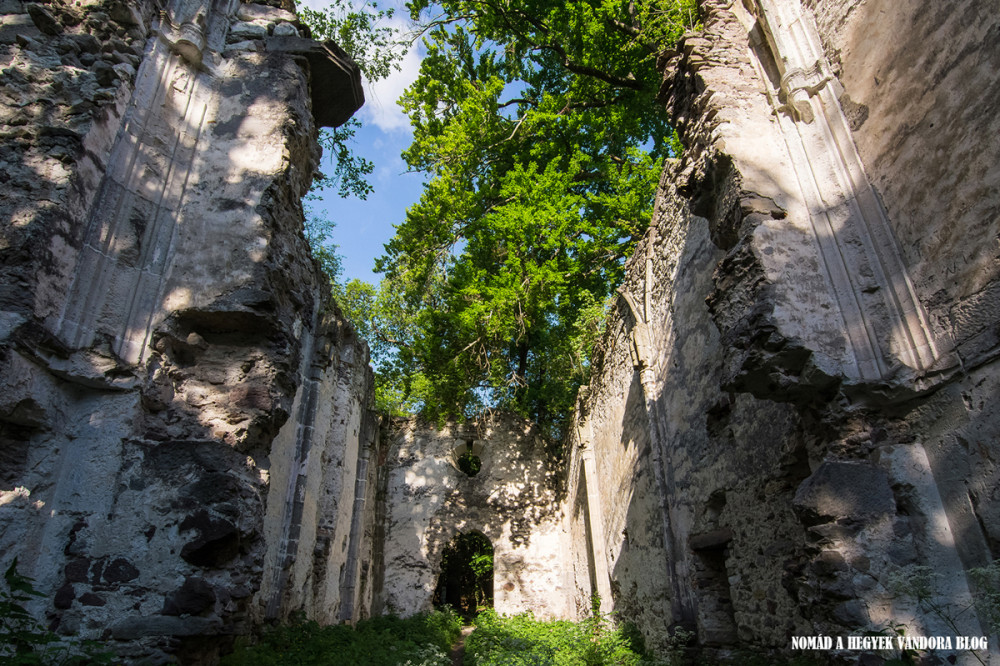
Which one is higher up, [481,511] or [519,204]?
[519,204]

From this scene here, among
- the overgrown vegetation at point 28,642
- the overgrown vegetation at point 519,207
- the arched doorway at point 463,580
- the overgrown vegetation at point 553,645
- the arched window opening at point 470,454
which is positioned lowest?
the overgrown vegetation at point 553,645

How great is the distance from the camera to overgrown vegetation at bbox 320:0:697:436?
45.5ft

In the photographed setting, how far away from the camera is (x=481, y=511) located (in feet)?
49.2

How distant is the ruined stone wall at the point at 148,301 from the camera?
339 cm

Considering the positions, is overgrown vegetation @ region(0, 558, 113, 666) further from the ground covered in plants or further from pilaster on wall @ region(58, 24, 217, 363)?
the ground covered in plants

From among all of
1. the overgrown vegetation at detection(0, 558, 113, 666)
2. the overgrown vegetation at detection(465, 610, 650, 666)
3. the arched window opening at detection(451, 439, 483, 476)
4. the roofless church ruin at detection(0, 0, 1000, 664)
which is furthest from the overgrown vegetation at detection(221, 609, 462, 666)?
the arched window opening at detection(451, 439, 483, 476)

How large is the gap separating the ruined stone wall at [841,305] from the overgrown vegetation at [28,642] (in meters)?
3.99

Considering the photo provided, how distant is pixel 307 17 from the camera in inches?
515

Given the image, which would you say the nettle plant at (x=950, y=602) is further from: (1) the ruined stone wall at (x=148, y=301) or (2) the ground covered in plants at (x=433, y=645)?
(2) the ground covered in plants at (x=433, y=645)

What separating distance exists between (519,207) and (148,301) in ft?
34.5

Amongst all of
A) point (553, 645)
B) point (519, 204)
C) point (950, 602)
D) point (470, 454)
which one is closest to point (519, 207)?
point (519, 204)

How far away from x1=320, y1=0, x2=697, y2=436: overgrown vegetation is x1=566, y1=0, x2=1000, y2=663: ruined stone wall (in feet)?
26.2

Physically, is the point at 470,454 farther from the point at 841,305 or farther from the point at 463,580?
the point at 841,305

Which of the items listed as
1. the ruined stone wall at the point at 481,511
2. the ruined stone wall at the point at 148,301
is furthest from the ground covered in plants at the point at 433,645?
the ruined stone wall at the point at 481,511
